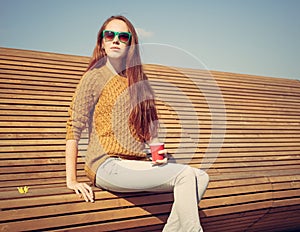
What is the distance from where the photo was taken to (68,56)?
5055 mm

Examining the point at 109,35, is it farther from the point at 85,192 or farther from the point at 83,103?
the point at 85,192

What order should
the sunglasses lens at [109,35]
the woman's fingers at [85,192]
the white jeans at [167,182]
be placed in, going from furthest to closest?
the sunglasses lens at [109,35], the woman's fingers at [85,192], the white jeans at [167,182]

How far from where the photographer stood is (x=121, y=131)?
2387 millimetres

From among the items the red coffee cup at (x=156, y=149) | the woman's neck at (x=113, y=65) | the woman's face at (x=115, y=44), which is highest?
the woman's face at (x=115, y=44)

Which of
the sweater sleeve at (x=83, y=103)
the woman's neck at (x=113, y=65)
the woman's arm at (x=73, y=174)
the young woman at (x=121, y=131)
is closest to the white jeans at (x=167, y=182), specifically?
the young woman at (x=121, y=131)

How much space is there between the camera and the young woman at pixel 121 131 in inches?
87.2

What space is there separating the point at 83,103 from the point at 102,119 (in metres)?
Result: 0.16

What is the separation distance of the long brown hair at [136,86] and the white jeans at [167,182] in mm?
295

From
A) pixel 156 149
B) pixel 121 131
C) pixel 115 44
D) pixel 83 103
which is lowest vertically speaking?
pixel 156 149

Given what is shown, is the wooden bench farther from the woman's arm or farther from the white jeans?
the white jeans

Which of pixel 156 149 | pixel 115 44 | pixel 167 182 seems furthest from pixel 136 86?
pixel 167 182

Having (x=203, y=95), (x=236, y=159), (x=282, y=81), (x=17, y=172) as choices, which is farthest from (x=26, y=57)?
(x=282, y=81)

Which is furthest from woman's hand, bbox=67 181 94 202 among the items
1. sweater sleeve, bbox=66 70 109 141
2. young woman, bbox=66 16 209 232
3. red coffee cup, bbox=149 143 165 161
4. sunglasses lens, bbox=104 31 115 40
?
sunglasses lens, bbox=104 31 115 40

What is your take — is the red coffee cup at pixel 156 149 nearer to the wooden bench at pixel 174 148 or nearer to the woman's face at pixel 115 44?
the wooden bench at pixel 174 148
